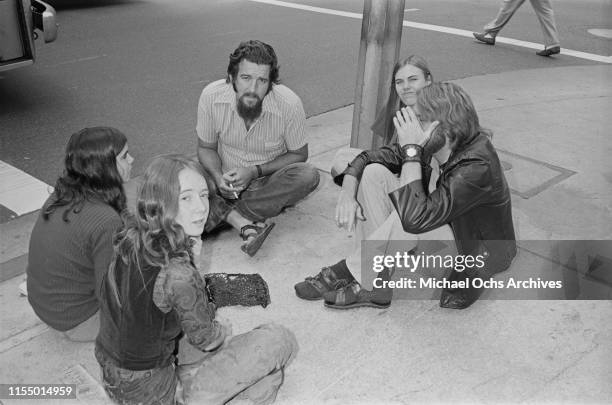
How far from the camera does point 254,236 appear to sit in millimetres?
3959

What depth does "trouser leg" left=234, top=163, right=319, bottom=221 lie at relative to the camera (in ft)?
13.8

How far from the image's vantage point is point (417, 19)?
1153cm

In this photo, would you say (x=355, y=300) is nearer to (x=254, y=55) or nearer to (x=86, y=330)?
(x=86, y=330)

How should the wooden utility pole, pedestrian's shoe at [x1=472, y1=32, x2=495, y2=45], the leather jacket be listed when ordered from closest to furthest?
the leather jacket, the wooden utility pole, pedestrian's shoe at [x1=472, y1=32, x2=495, y2=45]

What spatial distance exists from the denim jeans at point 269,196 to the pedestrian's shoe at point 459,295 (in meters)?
1.21

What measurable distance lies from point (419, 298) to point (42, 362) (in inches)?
76.5

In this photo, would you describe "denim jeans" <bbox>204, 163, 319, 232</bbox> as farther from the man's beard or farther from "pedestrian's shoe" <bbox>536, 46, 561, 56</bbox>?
"pedestrian's shoe" <bbox>536, 46, 561, 56</bbox>

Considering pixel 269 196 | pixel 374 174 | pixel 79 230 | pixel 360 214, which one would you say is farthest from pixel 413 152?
pixel 79 230

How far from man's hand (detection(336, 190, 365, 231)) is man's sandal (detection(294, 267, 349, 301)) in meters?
0.29

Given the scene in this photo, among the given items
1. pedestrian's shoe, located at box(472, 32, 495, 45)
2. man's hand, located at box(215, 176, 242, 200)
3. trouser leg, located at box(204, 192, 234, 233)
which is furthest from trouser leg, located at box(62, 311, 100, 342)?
pedestrian's shoe, located at box(472, 32, 495, 45)

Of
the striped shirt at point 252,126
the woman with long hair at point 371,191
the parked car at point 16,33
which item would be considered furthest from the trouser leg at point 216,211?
the parked car at point 16,33

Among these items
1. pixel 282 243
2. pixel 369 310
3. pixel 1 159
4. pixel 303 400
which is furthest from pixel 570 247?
pixel 1 159

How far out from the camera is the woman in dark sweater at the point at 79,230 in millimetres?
2791

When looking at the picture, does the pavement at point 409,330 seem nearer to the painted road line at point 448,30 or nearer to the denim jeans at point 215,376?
the denim jeans at point 215,376
